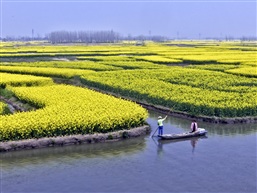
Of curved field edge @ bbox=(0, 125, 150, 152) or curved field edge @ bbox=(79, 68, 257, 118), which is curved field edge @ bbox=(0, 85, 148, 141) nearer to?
curved field edge @ bbox=(0, 125, 150, 152)

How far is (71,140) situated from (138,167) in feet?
13.3

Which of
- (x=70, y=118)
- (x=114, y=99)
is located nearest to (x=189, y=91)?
(x=114, y=99)

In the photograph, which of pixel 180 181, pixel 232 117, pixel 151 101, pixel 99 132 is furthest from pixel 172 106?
pixel 180 181

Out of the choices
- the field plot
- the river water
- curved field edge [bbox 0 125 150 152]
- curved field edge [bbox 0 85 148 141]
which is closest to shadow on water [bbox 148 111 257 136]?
the field plot

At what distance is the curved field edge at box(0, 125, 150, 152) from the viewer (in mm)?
17141

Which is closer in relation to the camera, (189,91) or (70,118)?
(70,118)

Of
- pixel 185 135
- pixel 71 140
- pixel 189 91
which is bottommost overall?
pixel 185 135

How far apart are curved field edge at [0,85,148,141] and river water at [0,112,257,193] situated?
2.87 ft


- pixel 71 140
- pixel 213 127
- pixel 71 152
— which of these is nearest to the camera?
pixel 71 152

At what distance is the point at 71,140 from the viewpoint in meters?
18.2

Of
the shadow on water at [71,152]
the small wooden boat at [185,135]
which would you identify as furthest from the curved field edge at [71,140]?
the small wooden boat at [185,135]

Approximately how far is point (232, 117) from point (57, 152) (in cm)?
1061

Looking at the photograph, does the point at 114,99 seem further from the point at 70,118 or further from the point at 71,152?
the point at 71,152

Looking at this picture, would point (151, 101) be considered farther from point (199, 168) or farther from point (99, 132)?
point (199, 168)
